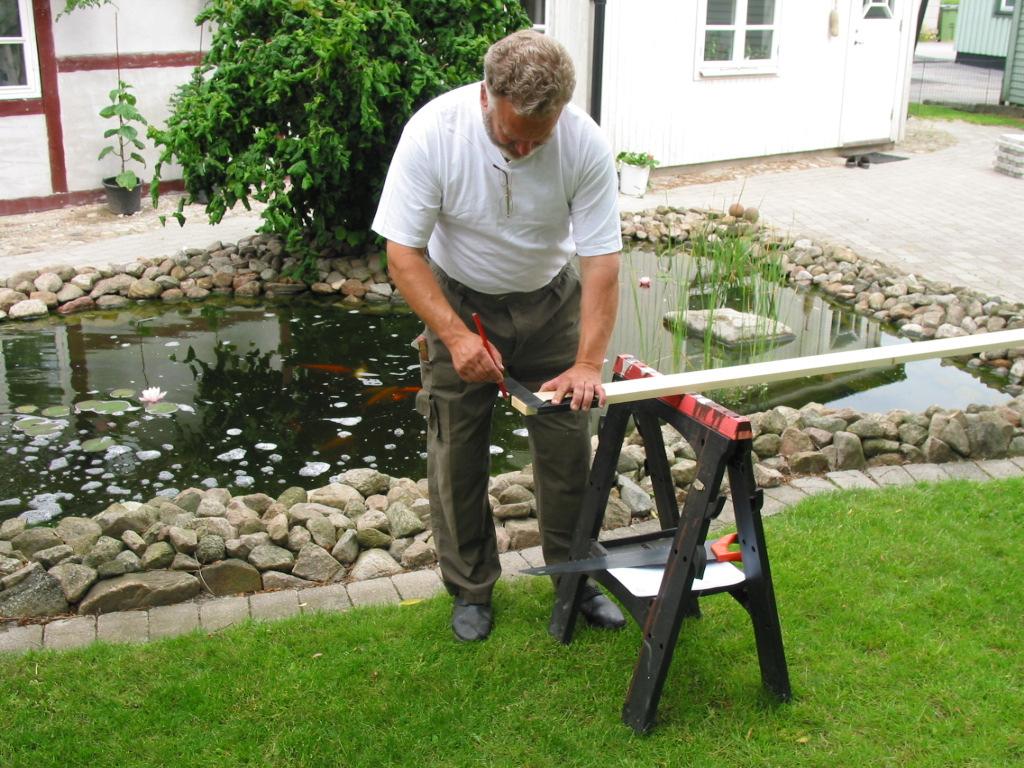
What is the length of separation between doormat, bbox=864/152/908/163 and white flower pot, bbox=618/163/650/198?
383 centimetres

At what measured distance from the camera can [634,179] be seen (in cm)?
1137

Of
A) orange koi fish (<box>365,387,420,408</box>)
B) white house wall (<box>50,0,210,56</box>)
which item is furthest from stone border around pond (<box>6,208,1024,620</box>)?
white house wall (<box>50,0,210,56</box>)

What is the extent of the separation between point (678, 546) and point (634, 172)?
28.7 ft

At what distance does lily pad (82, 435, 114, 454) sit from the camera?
212 inches

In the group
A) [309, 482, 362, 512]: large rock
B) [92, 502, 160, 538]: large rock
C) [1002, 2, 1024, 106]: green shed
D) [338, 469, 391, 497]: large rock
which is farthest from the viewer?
[1002, 2, 1024, 106]: green shed

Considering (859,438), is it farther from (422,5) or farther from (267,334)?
(422,5)

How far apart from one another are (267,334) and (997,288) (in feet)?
16.8

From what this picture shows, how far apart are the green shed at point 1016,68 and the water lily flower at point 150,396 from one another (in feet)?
59.3

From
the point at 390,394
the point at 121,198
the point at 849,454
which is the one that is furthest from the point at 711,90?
the point at 849,454

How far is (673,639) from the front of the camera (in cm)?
301

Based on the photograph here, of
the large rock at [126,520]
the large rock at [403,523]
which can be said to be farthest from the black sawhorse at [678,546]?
the large rock at [126,520]

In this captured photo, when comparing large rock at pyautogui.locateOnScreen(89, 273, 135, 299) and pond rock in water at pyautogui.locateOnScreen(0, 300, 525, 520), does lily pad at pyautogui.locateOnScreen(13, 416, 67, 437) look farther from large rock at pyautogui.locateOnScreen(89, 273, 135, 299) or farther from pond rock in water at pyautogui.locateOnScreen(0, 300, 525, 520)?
large rock at pyautogui.locateOnScreen(89, 273, 135, 299)

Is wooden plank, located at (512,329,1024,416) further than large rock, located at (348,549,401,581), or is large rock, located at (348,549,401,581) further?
large rock, located at (348,549,401,581)

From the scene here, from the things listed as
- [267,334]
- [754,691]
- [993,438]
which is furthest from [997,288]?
[754,691]
